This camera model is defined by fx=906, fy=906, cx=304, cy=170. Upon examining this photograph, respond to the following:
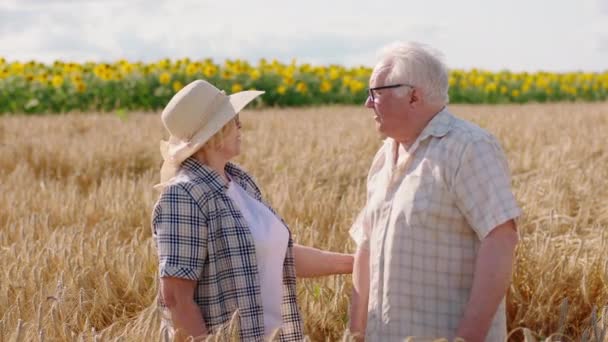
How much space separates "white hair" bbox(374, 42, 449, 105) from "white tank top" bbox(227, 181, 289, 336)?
60 cm

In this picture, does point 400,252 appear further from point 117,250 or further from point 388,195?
point 117,250

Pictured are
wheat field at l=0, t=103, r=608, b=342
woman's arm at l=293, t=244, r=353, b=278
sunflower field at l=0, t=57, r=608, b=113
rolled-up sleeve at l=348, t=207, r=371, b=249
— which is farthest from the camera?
sunflower field at l=0, t=57, r=608, b=113

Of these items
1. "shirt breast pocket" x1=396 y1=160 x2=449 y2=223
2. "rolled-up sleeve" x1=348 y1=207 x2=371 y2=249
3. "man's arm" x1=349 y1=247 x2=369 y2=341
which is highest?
"shirt breast pocket" x1=396 y1=160 x2=449 y2=223

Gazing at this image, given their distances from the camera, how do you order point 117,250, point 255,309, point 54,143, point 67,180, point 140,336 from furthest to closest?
point 54,143 < point 67,180 < point 117,250 < point 255,309 < point 140,336

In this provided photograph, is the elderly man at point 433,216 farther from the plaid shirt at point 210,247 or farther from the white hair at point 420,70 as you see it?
the plaid shirt at point 210,247

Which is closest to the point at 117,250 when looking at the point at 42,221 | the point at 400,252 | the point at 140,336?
the point at 42,221

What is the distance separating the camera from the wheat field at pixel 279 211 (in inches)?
125

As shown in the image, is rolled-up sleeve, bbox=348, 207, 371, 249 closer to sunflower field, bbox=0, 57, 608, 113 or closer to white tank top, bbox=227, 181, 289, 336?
white tank top, bbox=227, 181, 289, 336

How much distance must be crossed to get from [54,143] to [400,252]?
19.0 ft

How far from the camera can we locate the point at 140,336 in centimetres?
246

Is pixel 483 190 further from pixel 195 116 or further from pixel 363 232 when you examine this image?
pixel 195 116

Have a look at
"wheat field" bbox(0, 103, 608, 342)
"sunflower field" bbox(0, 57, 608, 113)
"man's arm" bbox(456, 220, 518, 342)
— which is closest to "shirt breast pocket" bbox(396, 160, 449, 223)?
"man's arm" bbox(456, 220, 518, 342)

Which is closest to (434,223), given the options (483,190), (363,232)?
(483,190)

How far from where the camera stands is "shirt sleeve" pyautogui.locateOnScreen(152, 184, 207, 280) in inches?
101
